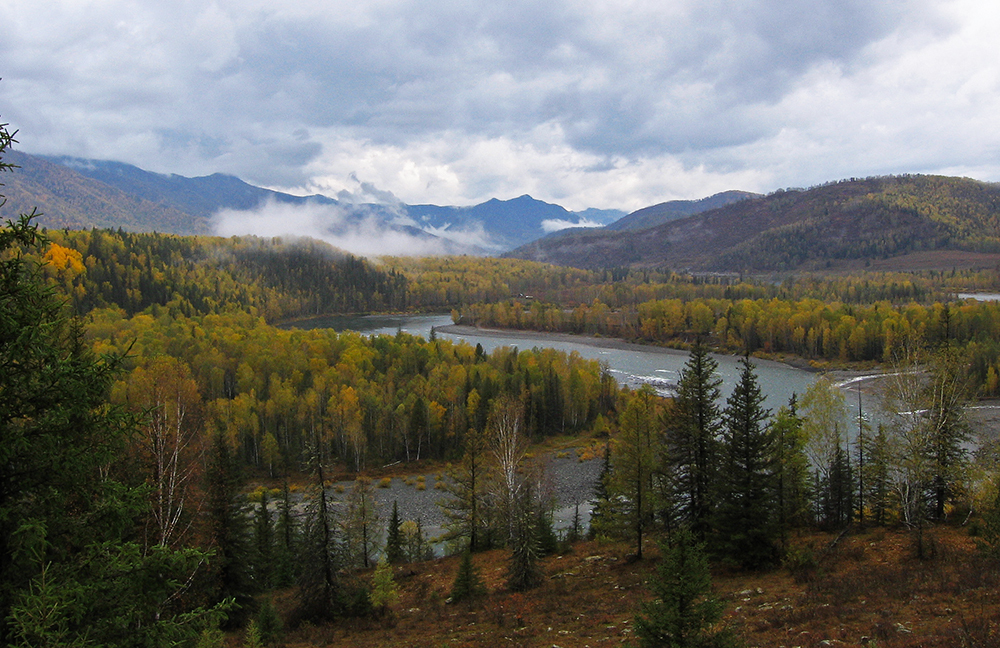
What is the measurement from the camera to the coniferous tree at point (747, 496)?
1875 cm

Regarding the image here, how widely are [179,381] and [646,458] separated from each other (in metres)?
17.1

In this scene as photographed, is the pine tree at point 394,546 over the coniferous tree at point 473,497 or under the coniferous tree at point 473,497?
under

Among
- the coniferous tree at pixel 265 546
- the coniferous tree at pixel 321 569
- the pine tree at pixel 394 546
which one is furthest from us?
the pine tree at pixel 394 546

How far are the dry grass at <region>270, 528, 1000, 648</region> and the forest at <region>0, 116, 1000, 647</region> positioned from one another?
58 centimetres

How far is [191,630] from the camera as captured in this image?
6070 mm

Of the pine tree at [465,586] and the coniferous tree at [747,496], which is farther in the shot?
the pine tree at [465,586]

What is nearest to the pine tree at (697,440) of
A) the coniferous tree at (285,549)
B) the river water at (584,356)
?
the river water at (584,356)

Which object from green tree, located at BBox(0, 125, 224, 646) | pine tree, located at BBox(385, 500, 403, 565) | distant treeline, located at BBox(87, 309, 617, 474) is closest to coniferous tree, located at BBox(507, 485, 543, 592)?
pine tree, located at BBox(385, 500, 403, 565)

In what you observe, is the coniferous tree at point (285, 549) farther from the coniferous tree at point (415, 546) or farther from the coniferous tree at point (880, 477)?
the coniferous tree at point (880, 477)

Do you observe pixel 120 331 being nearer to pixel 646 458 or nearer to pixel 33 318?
pixel 646 458

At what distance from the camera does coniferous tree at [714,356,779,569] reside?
18.8 metres

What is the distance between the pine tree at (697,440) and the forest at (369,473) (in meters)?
0.11

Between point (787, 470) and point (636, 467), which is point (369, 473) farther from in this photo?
point (787, 470)

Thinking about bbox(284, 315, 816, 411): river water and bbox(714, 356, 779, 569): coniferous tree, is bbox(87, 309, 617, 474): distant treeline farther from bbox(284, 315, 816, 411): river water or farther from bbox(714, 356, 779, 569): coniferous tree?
bbox(714, 356, 779, 569): coniferous tree
